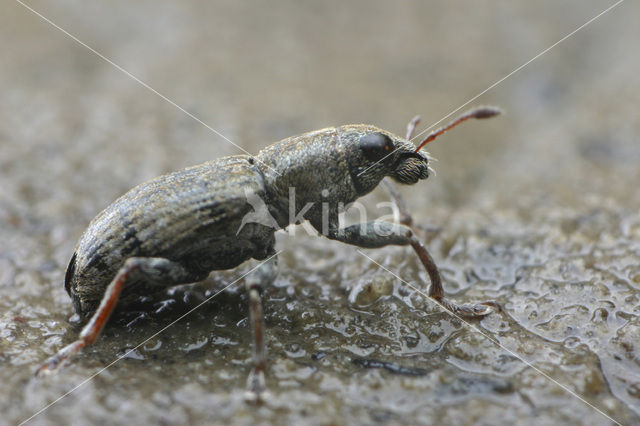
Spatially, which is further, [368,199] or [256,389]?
[368,199]

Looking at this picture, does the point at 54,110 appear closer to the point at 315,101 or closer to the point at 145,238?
the point at 315,101

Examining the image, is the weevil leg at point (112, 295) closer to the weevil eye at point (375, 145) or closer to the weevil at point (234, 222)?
the weevil at point (234, 222)

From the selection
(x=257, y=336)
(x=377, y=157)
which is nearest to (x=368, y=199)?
(x=377, y=157)

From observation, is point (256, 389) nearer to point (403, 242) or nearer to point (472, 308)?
point (403, 242)

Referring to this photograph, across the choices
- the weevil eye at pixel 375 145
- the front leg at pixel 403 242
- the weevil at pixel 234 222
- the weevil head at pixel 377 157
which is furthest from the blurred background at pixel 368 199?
the weevil eye at pixel 375 145

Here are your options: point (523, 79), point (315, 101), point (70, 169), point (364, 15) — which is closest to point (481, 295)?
point (315, 101)

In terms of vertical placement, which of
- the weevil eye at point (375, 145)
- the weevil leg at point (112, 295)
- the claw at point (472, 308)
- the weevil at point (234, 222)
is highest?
the weevil eye at point (375, 145)
